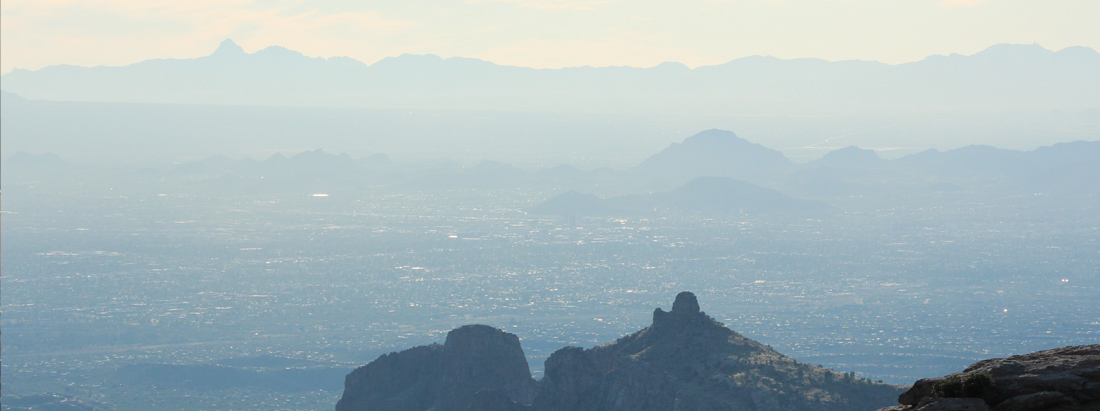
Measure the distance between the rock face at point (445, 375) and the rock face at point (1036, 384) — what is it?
A: 251 feet

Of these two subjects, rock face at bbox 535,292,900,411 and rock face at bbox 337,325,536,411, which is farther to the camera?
rock face at bbox 337,325,536,411

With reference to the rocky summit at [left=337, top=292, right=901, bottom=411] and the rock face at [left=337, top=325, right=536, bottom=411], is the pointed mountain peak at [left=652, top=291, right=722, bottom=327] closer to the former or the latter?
the rocky summit at [left=337, top=292, right=901, bottom=411]

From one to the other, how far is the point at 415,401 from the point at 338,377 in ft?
308

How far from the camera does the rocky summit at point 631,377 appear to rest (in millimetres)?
81625

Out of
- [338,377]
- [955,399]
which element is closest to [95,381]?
[338,377]

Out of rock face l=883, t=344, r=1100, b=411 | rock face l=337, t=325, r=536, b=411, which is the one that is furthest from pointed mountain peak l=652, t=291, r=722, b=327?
rock face l=883, t=344, r=1100, b=411

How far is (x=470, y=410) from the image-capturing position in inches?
3501

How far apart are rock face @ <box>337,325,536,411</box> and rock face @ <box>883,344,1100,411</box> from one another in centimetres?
7643

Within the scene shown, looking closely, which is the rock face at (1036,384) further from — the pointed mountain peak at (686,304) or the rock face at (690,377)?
the pointed mountain peak at (686,304)

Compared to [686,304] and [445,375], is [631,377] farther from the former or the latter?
[445,375]

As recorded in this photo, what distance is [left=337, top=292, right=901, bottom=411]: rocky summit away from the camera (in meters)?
81.6

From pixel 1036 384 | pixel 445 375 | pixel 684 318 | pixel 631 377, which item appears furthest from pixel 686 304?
pixel 1036 384

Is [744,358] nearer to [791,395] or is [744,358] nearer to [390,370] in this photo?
[791,395]

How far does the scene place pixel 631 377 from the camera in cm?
8762
